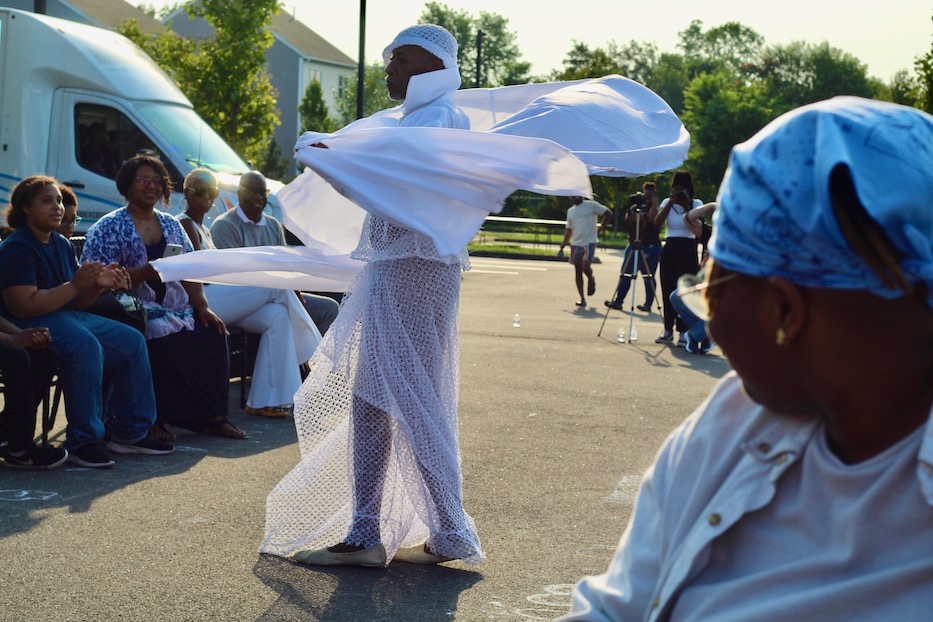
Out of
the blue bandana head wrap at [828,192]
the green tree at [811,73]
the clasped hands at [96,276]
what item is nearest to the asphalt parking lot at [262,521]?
the clasped hands at [96,276]

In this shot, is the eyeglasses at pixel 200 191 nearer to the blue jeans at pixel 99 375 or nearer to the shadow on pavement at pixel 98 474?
the shadow on pavement at pixel 98 474

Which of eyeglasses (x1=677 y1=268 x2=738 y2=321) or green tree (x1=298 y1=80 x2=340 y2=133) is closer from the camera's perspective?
eyeglasses (x1=677 y1=268 x2=738 y2=321)

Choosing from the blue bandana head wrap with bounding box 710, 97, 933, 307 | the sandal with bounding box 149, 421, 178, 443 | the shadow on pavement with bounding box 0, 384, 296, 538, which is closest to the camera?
the blue bandana head wrap with bounding box 710, 97, 933, 307

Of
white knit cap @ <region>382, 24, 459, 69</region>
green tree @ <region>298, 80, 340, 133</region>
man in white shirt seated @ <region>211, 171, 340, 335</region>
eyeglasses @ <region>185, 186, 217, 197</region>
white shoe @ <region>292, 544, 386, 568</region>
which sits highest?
green tree @ <region>298, 80, 340, 133</region>

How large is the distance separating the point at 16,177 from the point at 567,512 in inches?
453

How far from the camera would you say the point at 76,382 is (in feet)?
23.8

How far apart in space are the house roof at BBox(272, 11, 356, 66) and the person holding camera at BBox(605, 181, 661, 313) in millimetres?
54295

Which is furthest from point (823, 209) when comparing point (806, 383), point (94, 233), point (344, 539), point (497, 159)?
point (94, 233)

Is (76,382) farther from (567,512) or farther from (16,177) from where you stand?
(16,177)

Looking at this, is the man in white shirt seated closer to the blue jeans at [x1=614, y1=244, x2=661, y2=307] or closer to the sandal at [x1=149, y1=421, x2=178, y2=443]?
the sandal at [x1=149, y1=421, x2=178, y2=443]

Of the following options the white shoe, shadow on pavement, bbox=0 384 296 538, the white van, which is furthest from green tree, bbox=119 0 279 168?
the white shoe

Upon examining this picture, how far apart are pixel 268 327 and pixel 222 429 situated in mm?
1214

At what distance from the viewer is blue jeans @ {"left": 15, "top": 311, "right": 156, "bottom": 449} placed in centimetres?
723

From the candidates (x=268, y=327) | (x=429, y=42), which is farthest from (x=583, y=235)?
(x=429, y=42)
